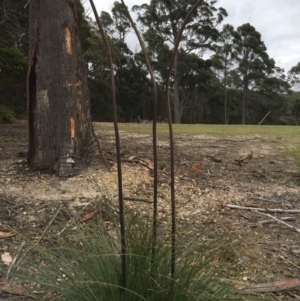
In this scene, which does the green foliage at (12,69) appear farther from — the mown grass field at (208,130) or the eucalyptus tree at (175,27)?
the eucalyptus tree at (175,27)

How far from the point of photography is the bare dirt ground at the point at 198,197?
2.63m

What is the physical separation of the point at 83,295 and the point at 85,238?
286 mm

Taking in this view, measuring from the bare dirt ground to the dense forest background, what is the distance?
33.0 ft

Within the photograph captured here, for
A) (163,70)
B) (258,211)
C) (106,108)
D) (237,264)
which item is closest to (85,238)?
(237,264)

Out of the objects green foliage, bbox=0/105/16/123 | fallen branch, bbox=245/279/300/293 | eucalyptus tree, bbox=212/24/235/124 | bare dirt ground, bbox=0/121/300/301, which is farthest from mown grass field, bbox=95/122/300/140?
eucalyptus tree, bbox=212/24/235/124

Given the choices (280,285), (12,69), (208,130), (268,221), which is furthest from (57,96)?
(208,130)

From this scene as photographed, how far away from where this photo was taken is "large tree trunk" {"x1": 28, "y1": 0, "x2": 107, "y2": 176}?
13.8 ft

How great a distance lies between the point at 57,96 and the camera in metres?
4.18

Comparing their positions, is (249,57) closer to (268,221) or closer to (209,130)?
(209,130)

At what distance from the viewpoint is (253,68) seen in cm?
3772

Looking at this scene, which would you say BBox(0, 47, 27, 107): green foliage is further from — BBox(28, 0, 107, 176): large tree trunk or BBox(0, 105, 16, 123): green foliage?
BBox(28, 0, 107, 176): large tree trunk

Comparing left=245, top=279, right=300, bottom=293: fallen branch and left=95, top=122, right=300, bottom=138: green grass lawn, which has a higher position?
left=95, top=122, right=300, bottom=138: green grass lawn

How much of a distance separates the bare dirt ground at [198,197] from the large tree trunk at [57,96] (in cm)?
21

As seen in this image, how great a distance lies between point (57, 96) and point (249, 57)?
35.8 m
